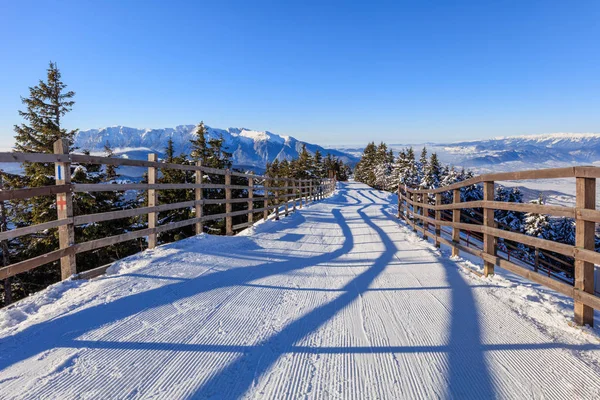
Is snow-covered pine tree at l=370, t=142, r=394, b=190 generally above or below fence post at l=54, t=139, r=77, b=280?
above

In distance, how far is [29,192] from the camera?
308cm

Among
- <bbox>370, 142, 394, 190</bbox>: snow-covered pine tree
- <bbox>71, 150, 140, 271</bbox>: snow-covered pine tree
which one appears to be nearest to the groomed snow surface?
<bbox>71, 150, 140, 271</bbox>: snow-covered pine tree

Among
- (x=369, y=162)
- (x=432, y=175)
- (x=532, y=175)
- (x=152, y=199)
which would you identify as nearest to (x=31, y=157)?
(x=152, y=199)

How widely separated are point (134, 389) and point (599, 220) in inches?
136

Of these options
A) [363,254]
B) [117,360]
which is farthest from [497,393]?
[363,254]

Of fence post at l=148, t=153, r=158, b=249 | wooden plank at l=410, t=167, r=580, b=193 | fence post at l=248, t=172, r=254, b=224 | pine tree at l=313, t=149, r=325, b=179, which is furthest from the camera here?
pine tree at l=313, t=149, r=325, b=179

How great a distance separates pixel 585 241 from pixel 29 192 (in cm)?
508

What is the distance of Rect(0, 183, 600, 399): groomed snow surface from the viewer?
183cm

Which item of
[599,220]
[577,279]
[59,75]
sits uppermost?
[59,75]

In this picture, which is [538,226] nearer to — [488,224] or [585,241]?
[488,224]

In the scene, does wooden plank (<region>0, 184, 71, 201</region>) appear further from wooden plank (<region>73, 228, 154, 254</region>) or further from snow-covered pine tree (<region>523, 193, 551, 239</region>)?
snow-covered pine tree (<region>523, 193, 551, 239</region>)

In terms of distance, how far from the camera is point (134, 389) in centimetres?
176

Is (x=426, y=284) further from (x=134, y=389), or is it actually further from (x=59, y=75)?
(x=59, y=75)

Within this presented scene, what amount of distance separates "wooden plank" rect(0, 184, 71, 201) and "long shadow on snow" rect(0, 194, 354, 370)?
1.29 m
